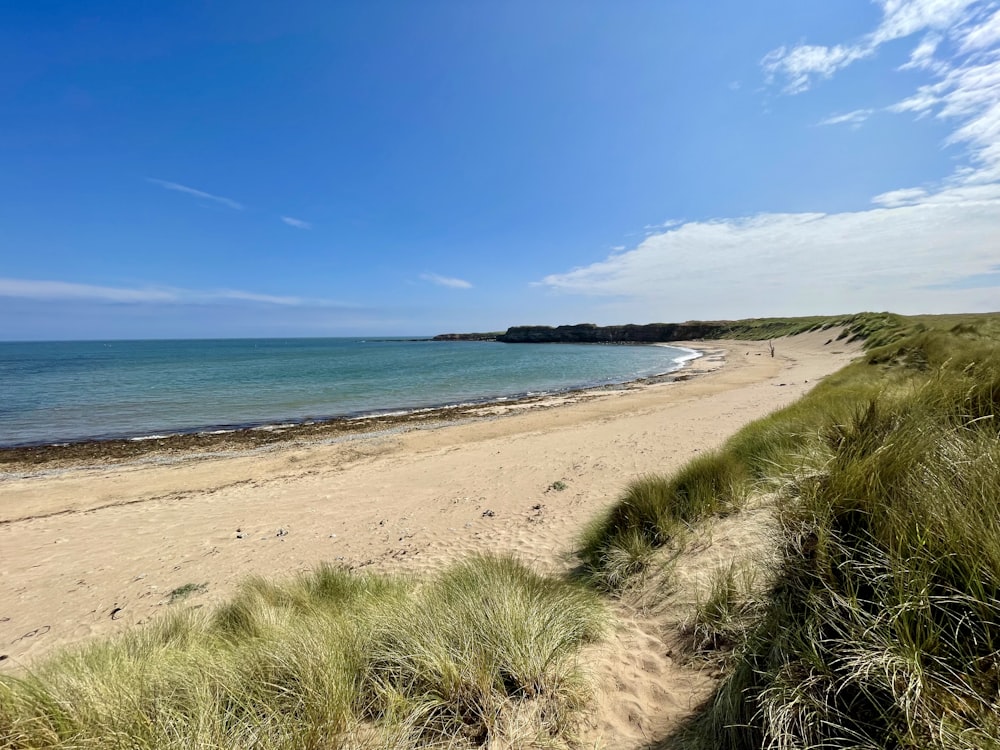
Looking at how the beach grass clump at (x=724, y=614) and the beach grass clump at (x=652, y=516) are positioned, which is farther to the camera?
the beach grass clump at (x=652, y=516)

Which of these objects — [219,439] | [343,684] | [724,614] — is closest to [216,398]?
[219,439]

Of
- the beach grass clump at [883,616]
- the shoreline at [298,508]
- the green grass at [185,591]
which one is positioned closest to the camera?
the beach grass clump at [883,616]

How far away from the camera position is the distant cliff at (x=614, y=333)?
10722 centimetres

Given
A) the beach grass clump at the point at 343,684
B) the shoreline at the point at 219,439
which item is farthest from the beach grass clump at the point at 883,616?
the shoreline at the point at 219,439

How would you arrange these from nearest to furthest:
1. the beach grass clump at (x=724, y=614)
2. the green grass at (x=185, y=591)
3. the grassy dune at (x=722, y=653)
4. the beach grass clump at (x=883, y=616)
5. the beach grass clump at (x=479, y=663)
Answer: the beach grass clump at (x=883, y=616) → the grassy dune at (x=722, y=653) → the beach grass clump at (x=479, y=663) → the beach grass clump at (x=724, y=614) → the green grass at (x=185, y=591)

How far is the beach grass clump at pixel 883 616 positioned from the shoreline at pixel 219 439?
16.1 metres

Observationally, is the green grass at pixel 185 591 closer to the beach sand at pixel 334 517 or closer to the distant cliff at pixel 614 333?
the beach sand at pixel 334 517

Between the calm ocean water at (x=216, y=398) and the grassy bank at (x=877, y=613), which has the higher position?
the grassy bank at (x=877, y=613)

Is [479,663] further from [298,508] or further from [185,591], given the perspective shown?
[298,508]

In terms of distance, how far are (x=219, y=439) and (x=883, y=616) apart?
65.4ft

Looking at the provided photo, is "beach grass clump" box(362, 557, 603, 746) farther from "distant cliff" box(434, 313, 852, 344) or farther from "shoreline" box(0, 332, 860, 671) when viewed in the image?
"distant cliff" box(434, 313, 852, 344)

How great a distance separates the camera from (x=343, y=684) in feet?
8.39

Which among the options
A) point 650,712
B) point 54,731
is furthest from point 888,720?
point 54,731

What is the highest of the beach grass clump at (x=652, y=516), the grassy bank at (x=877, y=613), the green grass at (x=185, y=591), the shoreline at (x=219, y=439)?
the grassy bank at (x=877, y=613)
